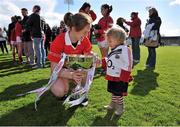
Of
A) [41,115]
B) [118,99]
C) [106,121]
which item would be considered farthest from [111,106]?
[41,115]

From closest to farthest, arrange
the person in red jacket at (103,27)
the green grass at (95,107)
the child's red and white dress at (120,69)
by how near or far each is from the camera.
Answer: the green grass at (95,107) → the child's red and white dress at (120,69) → the person in red jacket at (103,27)

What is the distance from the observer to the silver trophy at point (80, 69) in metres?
5.29

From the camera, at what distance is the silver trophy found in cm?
529

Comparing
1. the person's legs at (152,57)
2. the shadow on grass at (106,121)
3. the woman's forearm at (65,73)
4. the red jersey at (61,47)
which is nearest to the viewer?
the shadow on grass at (106,121)

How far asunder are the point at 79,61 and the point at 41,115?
3.21ft

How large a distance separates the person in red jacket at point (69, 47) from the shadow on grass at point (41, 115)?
0.91ft

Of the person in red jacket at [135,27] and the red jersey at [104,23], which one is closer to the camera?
the red jersey at [104,23]

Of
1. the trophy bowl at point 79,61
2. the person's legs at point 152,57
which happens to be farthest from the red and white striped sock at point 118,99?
the person's legs at point 152,57

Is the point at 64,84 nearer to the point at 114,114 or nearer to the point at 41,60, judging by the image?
the point at 114,114

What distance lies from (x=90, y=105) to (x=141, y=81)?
2.79 m

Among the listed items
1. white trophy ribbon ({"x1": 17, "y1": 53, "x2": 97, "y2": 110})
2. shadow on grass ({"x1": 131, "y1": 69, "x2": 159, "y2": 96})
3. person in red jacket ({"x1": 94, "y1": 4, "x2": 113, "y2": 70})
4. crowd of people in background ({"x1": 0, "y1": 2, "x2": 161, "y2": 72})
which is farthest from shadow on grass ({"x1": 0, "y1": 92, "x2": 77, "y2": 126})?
person in red jacket ({"x1": 94, "y1": 4, "x2": 113, "y2": 70})

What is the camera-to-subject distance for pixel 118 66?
5.16 metres

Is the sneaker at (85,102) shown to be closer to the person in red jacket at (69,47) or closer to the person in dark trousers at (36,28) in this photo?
the person in red jacket at (69,47)

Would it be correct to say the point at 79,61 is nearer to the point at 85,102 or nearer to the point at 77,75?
the point at 77,75
